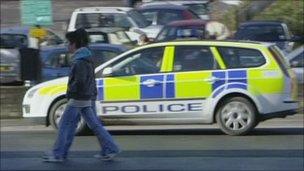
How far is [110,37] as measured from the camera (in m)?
20.9

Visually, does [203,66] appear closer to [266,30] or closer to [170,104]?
[170,104]

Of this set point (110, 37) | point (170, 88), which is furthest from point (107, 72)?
point (110, 37)

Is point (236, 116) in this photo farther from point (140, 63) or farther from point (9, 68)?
point (9, 68)

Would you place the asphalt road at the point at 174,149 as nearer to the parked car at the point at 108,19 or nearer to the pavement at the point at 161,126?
the pavement at the point at 161,126

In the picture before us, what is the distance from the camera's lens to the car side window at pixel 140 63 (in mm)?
13359

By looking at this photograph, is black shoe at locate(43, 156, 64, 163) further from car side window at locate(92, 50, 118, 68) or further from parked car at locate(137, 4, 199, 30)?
parked car at locate(137, 4, 199, 30)

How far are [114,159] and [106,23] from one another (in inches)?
546

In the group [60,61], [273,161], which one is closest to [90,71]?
[273,161]

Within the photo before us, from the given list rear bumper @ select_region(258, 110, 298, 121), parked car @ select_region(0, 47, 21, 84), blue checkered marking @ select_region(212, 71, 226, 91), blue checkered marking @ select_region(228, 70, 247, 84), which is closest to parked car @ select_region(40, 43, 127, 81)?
parked car @ select_region(0, 47, 21, 84)

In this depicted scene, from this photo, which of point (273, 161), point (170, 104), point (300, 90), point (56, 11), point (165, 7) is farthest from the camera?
point (56, 11)

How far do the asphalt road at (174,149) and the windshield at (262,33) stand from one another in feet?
25.8

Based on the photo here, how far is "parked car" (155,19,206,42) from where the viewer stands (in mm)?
22500

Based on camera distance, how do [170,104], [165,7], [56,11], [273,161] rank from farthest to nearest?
[56,11] → [165,7] → [170,104] → [273,161]

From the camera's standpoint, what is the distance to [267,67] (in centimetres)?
1316
